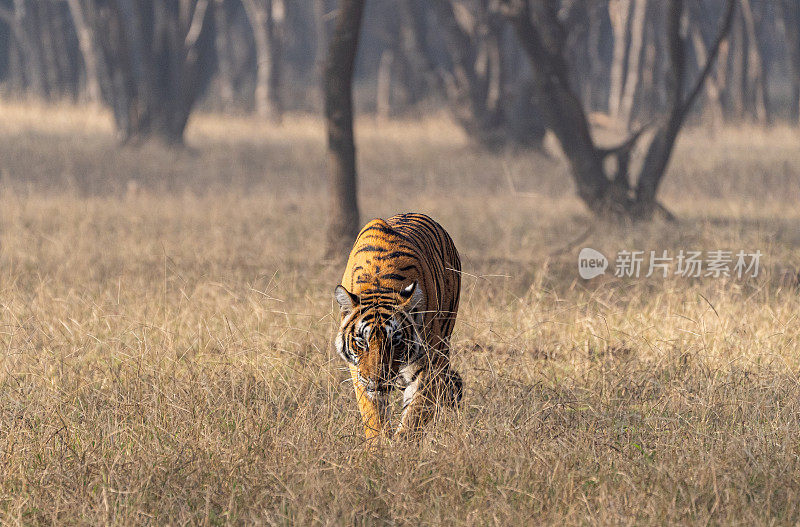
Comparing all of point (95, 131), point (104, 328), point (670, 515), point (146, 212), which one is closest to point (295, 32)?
point (95, 131)

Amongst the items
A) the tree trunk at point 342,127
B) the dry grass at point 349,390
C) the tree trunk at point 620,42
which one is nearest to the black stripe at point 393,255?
the dry grass at point 349,390

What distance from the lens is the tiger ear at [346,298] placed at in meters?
3.48

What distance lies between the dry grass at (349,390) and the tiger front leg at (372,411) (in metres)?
0.10

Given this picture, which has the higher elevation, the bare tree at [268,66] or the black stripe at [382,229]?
the black stripe at [382,229]

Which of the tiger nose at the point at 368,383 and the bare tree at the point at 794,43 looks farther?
the bare tree at the point at 794,43

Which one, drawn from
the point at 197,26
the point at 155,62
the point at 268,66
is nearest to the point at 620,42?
the point at 268,66

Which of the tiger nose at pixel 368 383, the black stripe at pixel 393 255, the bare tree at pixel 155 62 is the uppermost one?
the black stripe at pixel 393 255

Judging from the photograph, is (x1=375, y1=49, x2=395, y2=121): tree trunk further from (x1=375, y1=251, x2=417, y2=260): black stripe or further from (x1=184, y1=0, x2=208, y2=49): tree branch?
(x1=375, y1=251, x2=417, y2=260): black stripe

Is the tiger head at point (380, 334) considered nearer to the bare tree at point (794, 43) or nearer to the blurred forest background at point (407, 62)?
the blurred forest background at point (407, 62)

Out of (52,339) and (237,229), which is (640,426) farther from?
(237,229)

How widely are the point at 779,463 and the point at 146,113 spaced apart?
13.6 m

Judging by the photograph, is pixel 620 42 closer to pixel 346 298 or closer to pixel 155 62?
pixel 155 62

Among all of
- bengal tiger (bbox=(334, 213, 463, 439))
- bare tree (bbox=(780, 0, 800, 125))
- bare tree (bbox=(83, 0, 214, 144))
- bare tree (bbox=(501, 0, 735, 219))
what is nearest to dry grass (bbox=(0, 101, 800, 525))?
bengal tiger (bbox=(334, 213, 463, 439))

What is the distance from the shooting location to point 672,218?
991 cm
